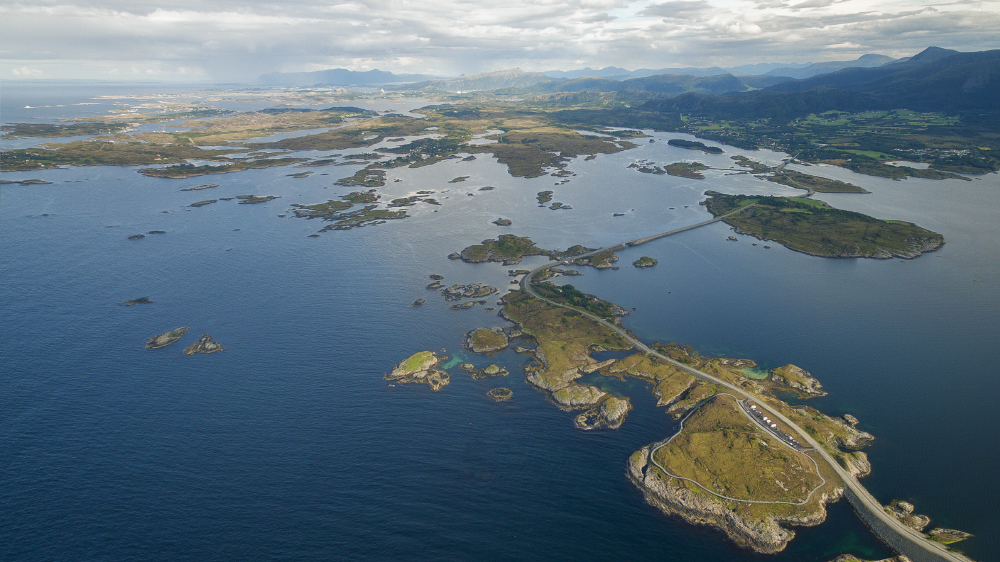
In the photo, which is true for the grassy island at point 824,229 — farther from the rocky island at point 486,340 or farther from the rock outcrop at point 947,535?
the rocky island at point 486,340

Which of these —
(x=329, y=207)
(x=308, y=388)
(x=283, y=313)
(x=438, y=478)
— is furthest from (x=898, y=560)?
(x=329, y=207)

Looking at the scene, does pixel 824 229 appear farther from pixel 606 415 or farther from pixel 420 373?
pixel 420 373

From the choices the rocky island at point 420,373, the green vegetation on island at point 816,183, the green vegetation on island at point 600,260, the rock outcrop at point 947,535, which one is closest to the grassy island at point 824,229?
the green vegetation on island at point 816,183

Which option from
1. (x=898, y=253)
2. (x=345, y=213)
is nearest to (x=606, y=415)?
(x=898, y=253)

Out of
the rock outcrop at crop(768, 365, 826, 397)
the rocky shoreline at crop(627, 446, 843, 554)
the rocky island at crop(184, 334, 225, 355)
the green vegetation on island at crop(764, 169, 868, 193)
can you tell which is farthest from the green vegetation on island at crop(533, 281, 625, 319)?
Answer: the green vegetation on island at crop(764, 169, 868, 193)

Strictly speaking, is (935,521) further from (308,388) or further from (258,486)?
(308,388)
